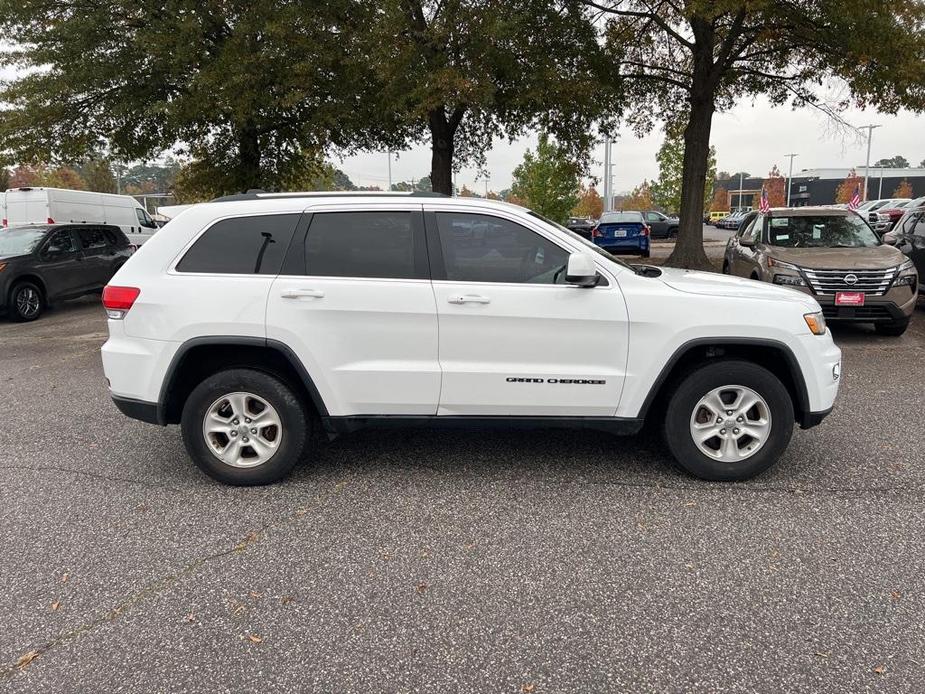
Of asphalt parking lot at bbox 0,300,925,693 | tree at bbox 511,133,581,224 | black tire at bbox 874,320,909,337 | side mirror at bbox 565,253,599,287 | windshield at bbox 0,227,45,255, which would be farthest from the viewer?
tree at bbox 511,133,581,224

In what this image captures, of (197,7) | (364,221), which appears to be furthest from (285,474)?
(197,7)

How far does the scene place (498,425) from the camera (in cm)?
401

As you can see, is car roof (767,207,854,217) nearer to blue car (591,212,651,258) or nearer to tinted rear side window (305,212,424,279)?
tinted rear side window (305,212,424,279)

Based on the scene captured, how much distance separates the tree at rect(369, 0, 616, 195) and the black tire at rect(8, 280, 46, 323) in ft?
22.7

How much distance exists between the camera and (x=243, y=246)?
4031 mm

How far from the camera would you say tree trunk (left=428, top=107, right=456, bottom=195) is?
1537 centimetres

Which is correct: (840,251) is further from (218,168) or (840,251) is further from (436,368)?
(218,168)

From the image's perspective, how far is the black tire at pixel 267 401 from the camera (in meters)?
3.96

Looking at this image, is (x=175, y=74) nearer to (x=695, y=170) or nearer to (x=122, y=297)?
(x=695, y=170)

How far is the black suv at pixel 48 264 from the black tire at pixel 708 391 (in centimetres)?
1118

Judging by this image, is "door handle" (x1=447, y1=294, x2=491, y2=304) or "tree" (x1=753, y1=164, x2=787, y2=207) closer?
"door handle" (x1=447, y1=294, x2=491, y2=304)

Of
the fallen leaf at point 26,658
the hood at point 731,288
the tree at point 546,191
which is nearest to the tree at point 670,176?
the tree at point 546,191

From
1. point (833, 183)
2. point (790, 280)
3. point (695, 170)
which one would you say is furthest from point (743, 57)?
point (833, 183)

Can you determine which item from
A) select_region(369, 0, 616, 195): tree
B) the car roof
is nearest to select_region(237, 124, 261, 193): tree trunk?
select_region(369, 0, 616, 195): tree
